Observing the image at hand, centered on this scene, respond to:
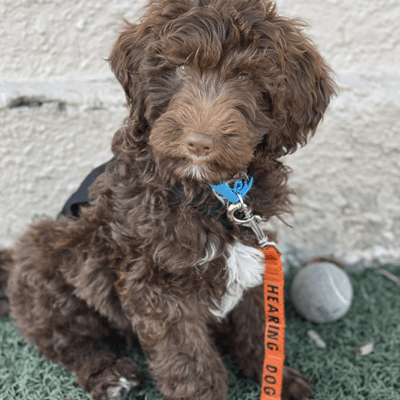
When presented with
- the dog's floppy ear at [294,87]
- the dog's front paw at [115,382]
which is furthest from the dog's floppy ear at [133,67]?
the dog's front paw at [115,382]

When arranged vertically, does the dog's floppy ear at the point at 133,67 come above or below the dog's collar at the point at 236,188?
above

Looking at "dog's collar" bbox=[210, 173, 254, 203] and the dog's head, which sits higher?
the dog's head

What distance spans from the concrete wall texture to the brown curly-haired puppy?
752mm

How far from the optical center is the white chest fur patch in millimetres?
2074

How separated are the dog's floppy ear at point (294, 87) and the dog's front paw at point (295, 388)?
1.40 metres

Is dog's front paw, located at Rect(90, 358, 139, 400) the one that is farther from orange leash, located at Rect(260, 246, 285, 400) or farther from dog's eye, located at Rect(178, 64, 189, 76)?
Result: dog's eye, located at Rect(178, 64, 189, 76)

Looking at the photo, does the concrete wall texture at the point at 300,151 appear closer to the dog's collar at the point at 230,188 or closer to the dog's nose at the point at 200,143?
the dog's collar at the point at 230,188

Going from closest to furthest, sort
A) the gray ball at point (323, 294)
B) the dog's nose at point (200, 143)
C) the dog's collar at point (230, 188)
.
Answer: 1. the dog's nose at point (200, 143)
2. the dog's collar at point (230, 188)
3. the gray ball at point (323, 294)

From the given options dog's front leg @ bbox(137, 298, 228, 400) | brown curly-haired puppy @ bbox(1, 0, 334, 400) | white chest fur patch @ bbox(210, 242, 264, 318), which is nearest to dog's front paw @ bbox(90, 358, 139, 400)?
brown curly-haired puppy @ bbox(1, 0, 334, 400)

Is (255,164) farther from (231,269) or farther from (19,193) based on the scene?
(19,193)

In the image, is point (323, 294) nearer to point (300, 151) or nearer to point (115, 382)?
point (300, 151)

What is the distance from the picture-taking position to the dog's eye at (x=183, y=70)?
5.76 ft

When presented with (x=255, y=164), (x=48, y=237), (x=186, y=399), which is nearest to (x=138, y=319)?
(x=186, y=399)

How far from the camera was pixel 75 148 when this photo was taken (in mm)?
3080
